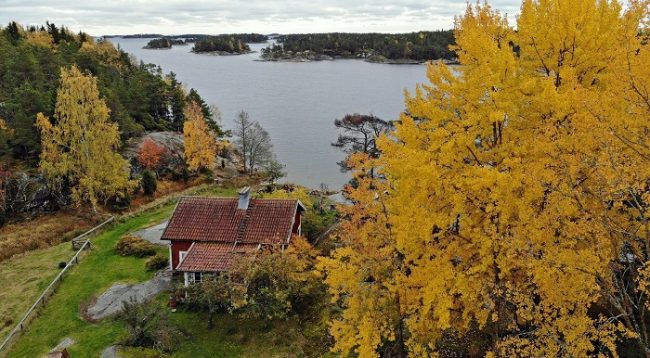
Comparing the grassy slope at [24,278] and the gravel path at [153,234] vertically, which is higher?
the gravel path at [153,234]

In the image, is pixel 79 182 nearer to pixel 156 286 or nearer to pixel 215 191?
pixel 215 191

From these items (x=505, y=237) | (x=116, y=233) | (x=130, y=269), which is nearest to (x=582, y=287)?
(x=505, y=237)

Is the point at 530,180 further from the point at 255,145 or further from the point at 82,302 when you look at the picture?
the point at 255,145

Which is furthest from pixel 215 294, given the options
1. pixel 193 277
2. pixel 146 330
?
pixel 146 330

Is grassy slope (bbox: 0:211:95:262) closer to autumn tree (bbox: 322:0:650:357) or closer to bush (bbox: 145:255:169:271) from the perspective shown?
bush (bbox: 145:255:169:271)

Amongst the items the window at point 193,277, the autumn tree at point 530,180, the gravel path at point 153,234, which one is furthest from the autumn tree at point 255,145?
the autumn tree at point 530,180

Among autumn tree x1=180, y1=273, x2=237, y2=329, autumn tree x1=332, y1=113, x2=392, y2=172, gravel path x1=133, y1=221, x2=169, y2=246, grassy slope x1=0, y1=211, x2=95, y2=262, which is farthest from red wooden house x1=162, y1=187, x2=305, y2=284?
autumn tree x1=332, y1=113, x2=392, y2=172

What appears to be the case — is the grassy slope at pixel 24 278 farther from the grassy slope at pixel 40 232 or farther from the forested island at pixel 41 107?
the forested island at pixel 41 107
